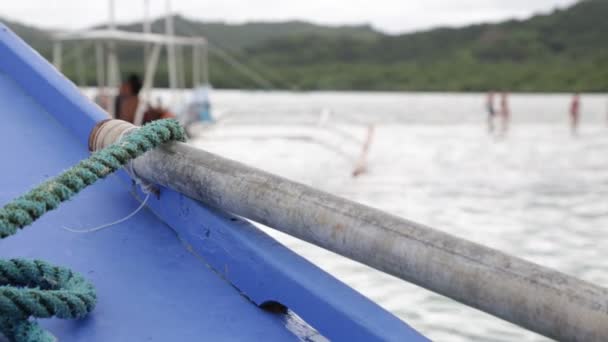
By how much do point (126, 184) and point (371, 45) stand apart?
110241 millimetres

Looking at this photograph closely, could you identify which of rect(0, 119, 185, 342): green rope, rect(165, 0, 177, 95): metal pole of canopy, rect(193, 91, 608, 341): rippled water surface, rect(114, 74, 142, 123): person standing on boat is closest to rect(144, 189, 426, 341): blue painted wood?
rect(0, 119, 185, 342): green rope

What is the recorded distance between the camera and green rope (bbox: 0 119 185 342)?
1.47 metres

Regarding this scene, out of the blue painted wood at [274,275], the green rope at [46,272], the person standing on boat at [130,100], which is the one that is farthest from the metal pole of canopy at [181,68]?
the green rope at [46,272]

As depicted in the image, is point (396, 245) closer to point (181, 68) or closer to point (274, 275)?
point (274, 275)

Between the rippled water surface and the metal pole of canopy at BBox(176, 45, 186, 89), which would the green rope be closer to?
the rippled water surface

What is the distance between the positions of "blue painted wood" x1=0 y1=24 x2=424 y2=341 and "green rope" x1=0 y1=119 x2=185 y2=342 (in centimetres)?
9

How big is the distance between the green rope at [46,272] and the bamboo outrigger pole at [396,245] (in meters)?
0.17

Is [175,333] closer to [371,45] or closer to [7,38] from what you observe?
[7,38]

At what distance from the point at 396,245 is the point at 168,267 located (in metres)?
0.69

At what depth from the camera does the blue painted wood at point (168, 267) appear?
5.44ft

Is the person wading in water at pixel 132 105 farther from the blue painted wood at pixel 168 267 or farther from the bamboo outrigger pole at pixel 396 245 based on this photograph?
the bamboo outrigger pole at pixel 396 245

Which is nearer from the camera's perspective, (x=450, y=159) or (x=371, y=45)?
(x=450, y=159)

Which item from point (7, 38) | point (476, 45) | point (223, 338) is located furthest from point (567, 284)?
point (476, 45)

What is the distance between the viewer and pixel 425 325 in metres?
3.60
